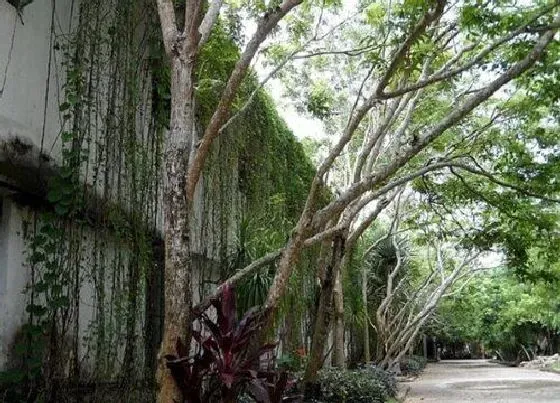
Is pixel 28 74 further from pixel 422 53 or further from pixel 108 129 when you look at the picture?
pixel 422 53

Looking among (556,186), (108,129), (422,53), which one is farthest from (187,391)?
(556,186)

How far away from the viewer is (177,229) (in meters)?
4.93

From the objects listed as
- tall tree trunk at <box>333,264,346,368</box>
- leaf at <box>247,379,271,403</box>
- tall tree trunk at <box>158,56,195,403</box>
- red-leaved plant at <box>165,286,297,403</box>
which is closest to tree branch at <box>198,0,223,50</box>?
tall tree trunk at <box>158,56,195,403</box>

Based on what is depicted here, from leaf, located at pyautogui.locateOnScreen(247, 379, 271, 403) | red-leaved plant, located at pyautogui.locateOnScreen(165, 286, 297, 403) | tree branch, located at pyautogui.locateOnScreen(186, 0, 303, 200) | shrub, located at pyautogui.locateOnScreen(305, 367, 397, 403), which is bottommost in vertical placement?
shrub, located at pyautogui.locateOnScreen(305, 367, 397, 403)

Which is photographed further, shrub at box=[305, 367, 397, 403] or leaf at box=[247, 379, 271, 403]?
shrub at box=[305, 367, 397, 403]

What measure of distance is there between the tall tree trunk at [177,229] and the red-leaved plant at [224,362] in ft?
0.30

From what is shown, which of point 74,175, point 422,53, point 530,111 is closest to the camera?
point 74,175

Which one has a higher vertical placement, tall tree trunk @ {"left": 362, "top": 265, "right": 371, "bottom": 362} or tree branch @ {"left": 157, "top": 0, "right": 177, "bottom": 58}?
tree branch @ {"left": 157, "top": 0, "right": 177, "bottom": 58}

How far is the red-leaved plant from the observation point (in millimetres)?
4746

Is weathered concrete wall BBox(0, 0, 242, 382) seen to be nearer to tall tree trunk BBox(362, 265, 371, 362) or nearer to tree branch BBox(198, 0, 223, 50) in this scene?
tree branch BBox(198, 0, 223, 50)

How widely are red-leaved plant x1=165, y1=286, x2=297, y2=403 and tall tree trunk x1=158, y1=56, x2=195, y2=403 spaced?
0.30 ft

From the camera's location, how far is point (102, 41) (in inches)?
256

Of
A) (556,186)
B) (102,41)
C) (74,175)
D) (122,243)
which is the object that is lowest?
(122,243)

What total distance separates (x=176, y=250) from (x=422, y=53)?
3722 millimetres
